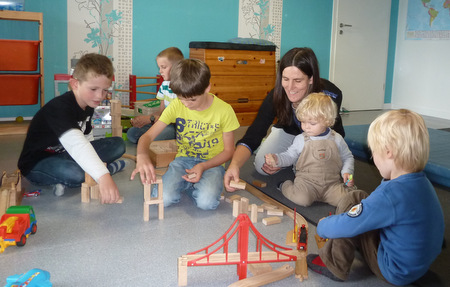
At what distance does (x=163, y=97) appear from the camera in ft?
8.87

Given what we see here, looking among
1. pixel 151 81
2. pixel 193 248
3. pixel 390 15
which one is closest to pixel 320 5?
pixel 390 15

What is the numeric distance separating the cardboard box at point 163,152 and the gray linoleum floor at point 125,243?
0.40m

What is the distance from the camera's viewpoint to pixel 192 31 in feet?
13.0

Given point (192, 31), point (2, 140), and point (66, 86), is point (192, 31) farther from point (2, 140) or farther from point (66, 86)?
point (2, 140)

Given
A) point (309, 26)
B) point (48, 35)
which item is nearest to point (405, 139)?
point (48, 35)

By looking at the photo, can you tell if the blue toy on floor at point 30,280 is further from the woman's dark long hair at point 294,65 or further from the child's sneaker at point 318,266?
the woman's dark long hair at point 294,65

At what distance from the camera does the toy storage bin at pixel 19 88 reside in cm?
302

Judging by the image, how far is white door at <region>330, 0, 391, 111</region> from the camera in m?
4.89

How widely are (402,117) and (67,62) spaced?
3074 millimetres

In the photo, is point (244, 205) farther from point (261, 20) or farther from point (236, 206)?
point (261, 20)

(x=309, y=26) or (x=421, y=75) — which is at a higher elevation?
(x=309, y=26)

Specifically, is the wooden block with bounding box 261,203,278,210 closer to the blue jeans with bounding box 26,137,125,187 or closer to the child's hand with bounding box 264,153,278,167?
the child's hand with bounding box 264,153,278,167

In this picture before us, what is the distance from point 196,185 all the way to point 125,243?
46 centimetres

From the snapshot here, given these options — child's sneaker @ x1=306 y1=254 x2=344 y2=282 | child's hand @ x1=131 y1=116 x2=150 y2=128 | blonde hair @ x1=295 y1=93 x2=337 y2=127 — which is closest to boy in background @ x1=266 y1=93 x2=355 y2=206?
blonde hair @ x1=295 y1=93 x2=337 y2=127
